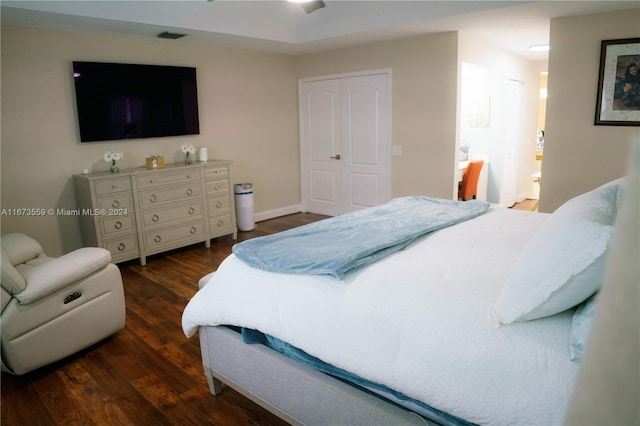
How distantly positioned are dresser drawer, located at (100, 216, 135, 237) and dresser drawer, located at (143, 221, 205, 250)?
0.20m

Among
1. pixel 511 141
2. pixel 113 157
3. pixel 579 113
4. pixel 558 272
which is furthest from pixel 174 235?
pixel 511 141

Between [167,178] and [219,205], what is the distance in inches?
29.5

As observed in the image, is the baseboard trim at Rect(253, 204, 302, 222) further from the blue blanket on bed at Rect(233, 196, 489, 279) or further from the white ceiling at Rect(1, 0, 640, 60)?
the blue blanket on bed at Rect(233, 196, 489, 279)

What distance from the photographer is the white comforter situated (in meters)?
1.31

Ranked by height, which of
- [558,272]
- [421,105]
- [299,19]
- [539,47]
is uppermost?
[299,19]

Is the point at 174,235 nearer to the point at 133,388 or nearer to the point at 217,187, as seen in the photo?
the point at 217,187

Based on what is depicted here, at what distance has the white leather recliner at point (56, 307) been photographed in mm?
2379

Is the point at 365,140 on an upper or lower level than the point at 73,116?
lower

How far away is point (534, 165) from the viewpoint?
7496 millimetres

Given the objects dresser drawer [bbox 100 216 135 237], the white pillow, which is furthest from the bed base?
dresser drawer [bbox 100 216 135 237]

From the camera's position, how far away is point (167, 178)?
4.61 m

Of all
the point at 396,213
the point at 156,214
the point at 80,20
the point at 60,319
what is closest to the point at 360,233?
the point at 396,213

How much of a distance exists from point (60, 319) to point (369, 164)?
418 cm

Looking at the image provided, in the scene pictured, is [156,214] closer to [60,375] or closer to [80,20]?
[80,20]
